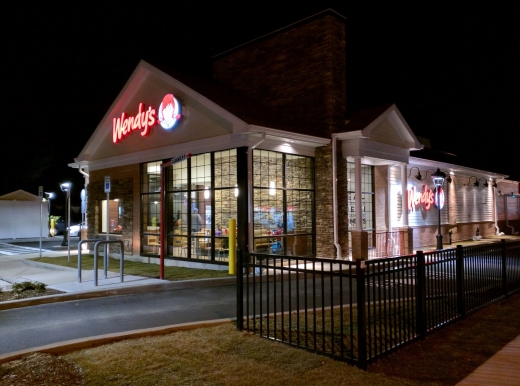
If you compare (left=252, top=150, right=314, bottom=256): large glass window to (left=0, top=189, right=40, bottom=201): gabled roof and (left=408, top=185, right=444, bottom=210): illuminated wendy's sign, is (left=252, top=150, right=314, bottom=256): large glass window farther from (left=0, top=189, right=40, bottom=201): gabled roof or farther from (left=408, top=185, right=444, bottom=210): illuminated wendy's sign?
(left=0, top=189, right=40, bottom=201): gabled roof

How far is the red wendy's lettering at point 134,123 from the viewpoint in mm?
16781

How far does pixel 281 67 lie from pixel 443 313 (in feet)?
40.1

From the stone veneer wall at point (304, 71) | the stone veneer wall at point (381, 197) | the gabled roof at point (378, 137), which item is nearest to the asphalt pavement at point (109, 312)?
the gabled roof at point (378, 137)

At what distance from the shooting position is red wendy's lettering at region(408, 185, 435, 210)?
67.3 ft

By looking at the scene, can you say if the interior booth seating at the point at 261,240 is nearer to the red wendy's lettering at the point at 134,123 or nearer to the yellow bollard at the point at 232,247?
the yellow bollard at the point at 232,247

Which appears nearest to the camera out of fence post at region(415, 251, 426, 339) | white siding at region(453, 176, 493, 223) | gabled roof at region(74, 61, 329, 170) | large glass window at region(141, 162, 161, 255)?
fence post at region(415, 251, 426, 339)

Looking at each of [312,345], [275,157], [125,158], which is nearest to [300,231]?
[275,157]

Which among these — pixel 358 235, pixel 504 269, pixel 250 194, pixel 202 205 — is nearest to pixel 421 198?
pixel 358 235

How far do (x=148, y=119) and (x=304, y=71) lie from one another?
6.13 metres

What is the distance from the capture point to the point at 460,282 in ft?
25.3

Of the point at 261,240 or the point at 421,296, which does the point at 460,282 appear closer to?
the point at 421,296

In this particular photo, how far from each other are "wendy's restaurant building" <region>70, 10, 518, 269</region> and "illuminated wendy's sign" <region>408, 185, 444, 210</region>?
1.17m

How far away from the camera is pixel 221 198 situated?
48.4 feet

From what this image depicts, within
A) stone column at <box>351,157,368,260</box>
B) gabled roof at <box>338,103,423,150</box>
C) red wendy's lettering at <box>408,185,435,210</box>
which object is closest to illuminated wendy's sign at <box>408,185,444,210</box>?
red wendy's lettering at <box>408,185,435,210</box>
